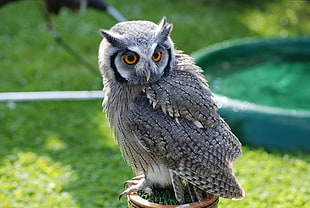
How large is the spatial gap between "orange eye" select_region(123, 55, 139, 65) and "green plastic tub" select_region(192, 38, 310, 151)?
2939mm

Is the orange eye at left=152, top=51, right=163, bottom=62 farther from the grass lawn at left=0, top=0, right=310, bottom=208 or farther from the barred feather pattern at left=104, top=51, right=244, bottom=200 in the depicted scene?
the grass lawn at left=0, top=0, right=310, bottom=208

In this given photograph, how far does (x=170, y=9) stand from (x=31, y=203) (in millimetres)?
7904

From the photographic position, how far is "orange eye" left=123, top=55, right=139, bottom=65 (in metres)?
2.69

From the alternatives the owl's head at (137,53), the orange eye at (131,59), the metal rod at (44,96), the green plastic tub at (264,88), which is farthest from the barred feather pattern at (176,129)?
the metal rod at (44,96)

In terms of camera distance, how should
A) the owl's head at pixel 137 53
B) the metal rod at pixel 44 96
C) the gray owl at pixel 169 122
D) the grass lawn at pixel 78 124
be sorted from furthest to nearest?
the metal rod at pixel 44 96
the grass lawn at pixel 78 124
the gray owl at pixel 169 122
the owl's head at pixel 137 53

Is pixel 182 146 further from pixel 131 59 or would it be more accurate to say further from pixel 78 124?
pixel 78 124

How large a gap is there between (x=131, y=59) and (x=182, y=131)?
1.81 feet

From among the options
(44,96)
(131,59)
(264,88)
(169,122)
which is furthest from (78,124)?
(131,59)

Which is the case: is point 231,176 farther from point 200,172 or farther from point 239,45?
point 239,45

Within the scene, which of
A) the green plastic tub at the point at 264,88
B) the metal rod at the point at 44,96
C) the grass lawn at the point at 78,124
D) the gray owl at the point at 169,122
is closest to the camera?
the gray owl at the point at 169,122

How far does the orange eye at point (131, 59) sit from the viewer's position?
8.83 feet

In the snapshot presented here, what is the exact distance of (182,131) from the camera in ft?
9.62

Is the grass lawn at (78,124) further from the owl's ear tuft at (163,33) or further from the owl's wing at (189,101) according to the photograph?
the owl's ear tuft at (163,33)

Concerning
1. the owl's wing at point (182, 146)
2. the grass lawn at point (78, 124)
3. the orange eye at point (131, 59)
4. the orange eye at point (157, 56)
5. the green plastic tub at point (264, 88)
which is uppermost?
the orange eye at point (157, 56)
